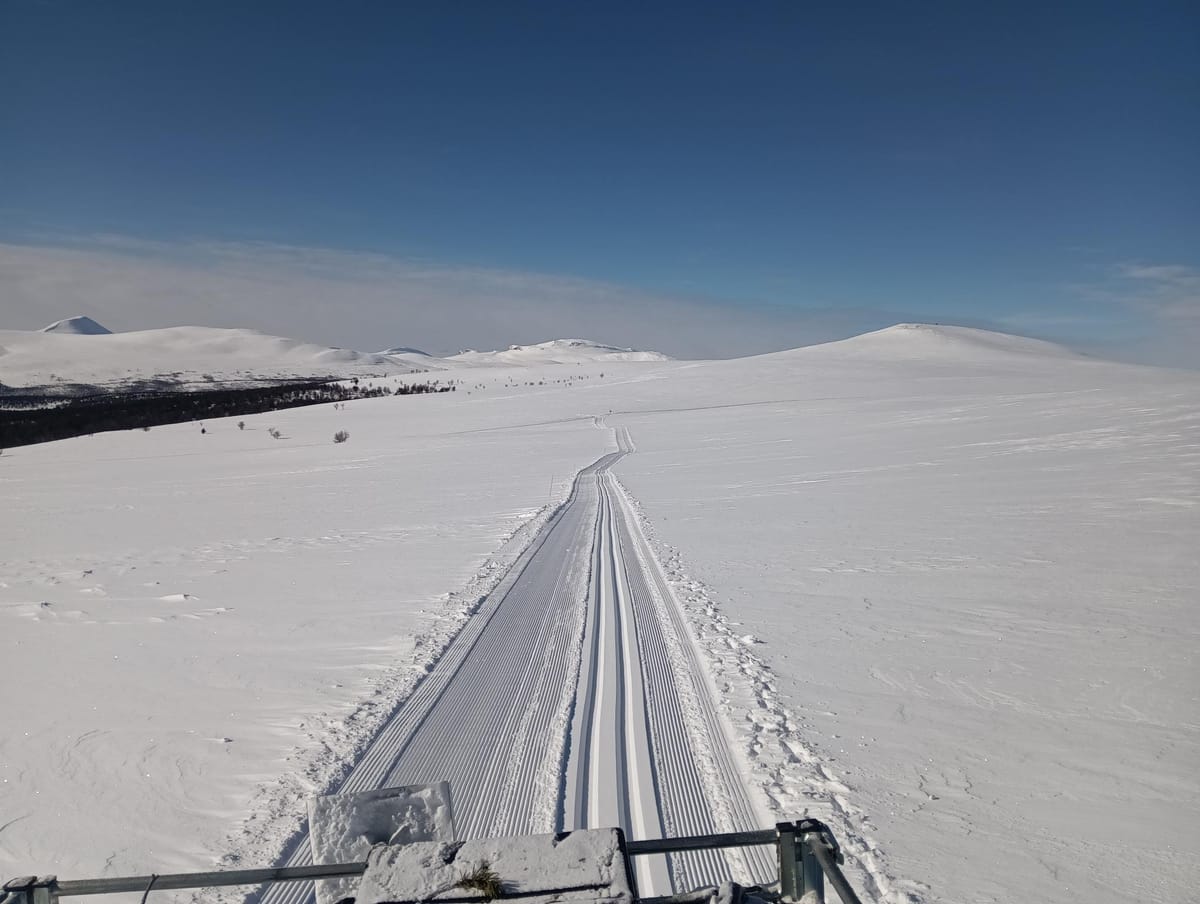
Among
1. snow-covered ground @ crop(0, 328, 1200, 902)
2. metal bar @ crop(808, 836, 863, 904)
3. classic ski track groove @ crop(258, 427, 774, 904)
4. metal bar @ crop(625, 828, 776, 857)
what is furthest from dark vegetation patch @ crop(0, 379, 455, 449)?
metal bar @ crop(808, 836, 863, 904)

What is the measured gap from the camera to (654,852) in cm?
247

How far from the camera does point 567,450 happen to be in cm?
2659

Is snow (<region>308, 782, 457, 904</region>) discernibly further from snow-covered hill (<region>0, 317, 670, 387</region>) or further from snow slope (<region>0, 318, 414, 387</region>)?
snow slope (<region>0, 318, 414, 387</region>)

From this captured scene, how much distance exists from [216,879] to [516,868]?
1.05 meters

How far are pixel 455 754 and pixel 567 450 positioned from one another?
863 inches

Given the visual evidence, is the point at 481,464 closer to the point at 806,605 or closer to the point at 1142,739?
the point at 806,605

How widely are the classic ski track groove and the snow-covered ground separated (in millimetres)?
282

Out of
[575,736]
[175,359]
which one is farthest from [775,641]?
[175,359]

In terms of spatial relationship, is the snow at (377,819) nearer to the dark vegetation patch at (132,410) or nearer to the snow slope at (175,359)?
the dark vegetation patch at (132,410)

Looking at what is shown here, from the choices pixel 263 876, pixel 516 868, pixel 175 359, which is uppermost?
pixel 175 359

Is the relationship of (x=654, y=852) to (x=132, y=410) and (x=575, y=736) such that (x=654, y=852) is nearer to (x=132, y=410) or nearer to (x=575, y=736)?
(x=575, y=736)

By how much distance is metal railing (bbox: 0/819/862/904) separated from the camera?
2408mm

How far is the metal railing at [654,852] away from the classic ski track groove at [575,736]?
3.01 feet

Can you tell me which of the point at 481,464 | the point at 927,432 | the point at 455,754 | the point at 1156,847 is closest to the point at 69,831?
the point at 455,754
